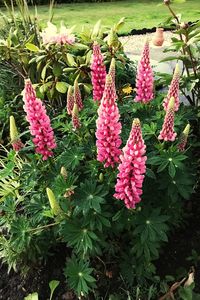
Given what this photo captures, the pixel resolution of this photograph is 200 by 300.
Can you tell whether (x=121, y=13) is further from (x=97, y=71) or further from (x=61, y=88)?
(x=97, y=71)

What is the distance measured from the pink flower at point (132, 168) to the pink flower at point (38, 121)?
0.50 meters

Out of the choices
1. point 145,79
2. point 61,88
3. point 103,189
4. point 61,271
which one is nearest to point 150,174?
point 103,189

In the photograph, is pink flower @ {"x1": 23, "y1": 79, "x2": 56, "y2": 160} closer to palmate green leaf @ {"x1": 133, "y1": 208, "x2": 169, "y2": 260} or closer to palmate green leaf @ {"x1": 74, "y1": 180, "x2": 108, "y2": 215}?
palmate green leaf @ {"x1": 74, "y1": 180, "x2": 108, "y2": 215}

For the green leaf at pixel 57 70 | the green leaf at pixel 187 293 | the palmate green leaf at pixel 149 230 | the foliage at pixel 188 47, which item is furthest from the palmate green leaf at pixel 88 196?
the green leaf at pixel 57 70

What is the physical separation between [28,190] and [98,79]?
76cm

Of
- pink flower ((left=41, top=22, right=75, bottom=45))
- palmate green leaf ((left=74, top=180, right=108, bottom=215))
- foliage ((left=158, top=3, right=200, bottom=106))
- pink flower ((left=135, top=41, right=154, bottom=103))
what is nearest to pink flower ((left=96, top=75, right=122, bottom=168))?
palmate green leaf ((left=74, top=180, right=108, bottom=215))

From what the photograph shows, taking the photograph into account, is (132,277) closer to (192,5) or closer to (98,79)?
(98,79)

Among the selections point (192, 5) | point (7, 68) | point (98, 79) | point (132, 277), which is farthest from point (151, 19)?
point (132, 277)

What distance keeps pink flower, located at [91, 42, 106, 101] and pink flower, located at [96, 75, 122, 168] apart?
20.8 inches

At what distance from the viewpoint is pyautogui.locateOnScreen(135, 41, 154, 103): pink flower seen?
7.07ft

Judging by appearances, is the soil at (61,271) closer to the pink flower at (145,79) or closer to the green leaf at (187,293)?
the green leaf at (187,293)

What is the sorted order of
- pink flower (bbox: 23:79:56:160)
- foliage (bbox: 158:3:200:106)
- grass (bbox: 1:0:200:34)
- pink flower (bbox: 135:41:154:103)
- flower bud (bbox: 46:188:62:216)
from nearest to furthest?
flower bud (bbox: 46:188:62:216) < pink flower (bbox: 23:79:56:160) < pink flower (bbox: 135:41:154:103) < foliage (bbox: 158:3:200:106) < grass (bbox: 1:0:200:34)

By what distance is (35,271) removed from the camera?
2408mm

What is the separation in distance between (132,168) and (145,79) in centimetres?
71
